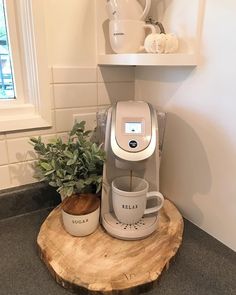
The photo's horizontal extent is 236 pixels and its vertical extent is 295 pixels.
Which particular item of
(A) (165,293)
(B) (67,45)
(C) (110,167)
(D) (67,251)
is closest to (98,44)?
(B) (67,45)

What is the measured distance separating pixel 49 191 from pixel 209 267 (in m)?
0.57

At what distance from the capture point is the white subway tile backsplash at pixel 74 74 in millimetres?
834

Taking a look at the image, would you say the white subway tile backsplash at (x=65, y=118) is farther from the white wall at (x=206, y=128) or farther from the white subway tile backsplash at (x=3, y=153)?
the white wall at (x=206, y=128)

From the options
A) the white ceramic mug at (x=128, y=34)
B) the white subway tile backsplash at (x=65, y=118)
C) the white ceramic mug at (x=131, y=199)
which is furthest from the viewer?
the white subway tile backsplash at (x=65, y=118)

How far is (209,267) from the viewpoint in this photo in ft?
2.13

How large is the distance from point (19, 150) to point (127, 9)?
0.56 meters

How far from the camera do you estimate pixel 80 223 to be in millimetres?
686

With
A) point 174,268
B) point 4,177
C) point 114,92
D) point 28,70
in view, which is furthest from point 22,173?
point 174,268

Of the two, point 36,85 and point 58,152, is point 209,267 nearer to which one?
point 58,152

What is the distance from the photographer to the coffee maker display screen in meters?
0.65

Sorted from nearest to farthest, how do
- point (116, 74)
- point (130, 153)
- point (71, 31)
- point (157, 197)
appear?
1. point (130, 153)
2. point (157, 197)
3. point (71, 31)
4. point (116, 74)

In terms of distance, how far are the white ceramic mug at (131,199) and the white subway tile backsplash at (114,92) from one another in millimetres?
367

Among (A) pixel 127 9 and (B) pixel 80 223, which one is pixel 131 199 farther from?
(A) pixel 127 9

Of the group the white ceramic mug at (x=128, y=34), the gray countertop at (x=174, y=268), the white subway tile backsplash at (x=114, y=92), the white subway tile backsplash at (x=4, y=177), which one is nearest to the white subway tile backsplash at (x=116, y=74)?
the white subway tile backsplash at (x=114, y=92)
